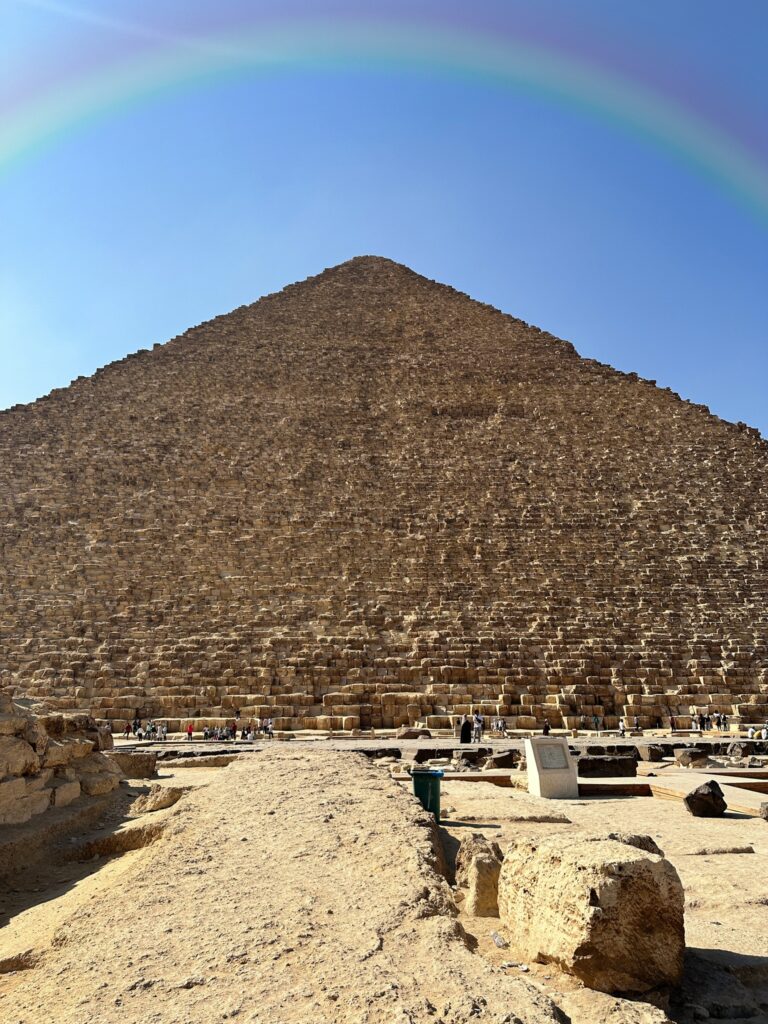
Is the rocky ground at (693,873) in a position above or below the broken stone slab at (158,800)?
below

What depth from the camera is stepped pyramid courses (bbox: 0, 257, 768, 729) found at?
604 inches

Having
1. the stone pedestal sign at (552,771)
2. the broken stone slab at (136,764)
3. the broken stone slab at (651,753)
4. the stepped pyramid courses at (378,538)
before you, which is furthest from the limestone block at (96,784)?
the stepped pyramid courses at (378,538)

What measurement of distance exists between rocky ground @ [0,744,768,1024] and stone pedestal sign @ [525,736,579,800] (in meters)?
2.13

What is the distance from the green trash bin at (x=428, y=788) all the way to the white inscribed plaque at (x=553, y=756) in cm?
189

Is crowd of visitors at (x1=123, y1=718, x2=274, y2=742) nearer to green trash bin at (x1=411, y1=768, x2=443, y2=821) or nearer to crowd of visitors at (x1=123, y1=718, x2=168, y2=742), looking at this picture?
crowd of visitors at (x1=123, y1=718, x2=168, y2=742)

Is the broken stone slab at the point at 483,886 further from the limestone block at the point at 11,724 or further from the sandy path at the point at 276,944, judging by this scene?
the limestone block at the point at 11,724

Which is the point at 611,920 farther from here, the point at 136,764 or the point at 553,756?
the point at 136,764

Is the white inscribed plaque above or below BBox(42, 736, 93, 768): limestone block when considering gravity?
below

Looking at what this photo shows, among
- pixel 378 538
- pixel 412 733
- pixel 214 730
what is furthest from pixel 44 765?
pixel 378 538

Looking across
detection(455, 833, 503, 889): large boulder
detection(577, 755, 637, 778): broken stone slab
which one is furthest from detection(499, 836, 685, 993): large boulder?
detection(577, 755, 637, 778): broken stone slab

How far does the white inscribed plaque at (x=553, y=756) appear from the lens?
256 inches

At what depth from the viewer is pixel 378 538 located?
66.1ft

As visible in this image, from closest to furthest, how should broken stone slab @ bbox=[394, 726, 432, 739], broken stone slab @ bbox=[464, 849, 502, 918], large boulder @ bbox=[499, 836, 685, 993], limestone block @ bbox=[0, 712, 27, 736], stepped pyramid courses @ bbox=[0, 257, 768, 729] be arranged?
large boulder @ bbox=[499, 836, 685, 993] → broken stone slab @ bbox=[464, 849, 502, 918] → limestone block @ bbox=[0, 712, 27, 736] → broken stone slab @ bbox=[394, 726, 432, 739] → stepped pyramid courses @ bbox=[0, 257, 768, 729]

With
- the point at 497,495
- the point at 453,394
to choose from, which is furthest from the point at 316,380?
the point at 497,495
